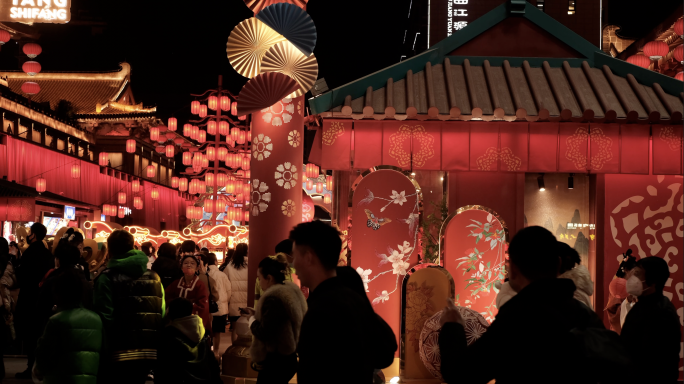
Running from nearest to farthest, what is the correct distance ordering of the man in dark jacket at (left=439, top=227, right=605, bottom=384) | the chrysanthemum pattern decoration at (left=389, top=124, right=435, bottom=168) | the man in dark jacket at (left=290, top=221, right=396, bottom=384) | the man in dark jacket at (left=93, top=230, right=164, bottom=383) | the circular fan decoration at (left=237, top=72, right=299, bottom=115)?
the man in dark jacket at (left=439, top=227, right=605, bottom=384) < the man in dark jacket at (left=290, top=221, right=396, bottom=384) < the man in dark jacket at (left=93, top=230, right=164, bottom=383) < the circular fan decoration at (left=237, top=72, right=299, bottom=115) < the chrysanthemum pattern decoration at (left=389, top=124, right=435, bottom=168)

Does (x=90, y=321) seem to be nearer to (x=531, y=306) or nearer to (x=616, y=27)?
(x=531, y=306)

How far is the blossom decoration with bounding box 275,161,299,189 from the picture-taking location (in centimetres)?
899

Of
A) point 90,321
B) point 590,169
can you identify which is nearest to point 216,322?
point 90,321

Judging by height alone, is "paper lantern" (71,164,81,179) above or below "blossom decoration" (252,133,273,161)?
above

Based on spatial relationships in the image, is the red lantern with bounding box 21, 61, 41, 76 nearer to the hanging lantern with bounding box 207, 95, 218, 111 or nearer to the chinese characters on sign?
the hanging lantern with bounding box 207, 95, 218, 111

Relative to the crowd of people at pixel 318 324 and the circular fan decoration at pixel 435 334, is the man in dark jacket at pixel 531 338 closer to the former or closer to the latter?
the crowd of people at pixel 318 324

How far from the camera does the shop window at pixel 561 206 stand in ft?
37.3

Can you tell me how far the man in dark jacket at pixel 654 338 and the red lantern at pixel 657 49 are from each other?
13602 mm

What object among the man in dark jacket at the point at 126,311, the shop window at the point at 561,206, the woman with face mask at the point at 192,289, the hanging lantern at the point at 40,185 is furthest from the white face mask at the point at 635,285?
the hanging lantern at the point at 40,185

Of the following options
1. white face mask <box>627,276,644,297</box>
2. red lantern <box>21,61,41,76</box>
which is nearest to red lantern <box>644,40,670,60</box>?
white face mask <box>627,276,644,297</box>

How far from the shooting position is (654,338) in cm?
411

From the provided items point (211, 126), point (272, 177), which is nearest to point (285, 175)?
point (272, 177)

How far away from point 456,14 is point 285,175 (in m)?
14.8

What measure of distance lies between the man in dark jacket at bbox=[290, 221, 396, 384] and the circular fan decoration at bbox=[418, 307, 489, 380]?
3.97m
